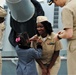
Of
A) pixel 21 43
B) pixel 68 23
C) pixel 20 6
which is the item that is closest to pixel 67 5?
pixel 68 23

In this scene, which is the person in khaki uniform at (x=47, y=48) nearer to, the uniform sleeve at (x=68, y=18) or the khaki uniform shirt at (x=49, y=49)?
the khaki uniform shirt at (x=49, y=49)

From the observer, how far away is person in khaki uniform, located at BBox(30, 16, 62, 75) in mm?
2395

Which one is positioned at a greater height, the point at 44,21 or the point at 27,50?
the point at 44,21

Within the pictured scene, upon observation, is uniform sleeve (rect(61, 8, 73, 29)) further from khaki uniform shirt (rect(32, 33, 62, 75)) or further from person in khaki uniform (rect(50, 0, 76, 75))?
khaki uniform shirt (rect(32, 33, 62, 75))

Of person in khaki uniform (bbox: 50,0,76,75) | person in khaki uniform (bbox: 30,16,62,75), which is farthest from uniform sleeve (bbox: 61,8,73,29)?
person in khaki uniform (bbox: 30,16,62,75)

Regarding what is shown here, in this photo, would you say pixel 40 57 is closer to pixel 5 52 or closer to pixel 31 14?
pixel 31 14

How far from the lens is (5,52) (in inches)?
135

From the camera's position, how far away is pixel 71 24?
6.26ft

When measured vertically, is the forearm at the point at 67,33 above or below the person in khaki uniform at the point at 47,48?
above

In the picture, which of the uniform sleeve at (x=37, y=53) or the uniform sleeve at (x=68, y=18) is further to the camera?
the uniform sleeve at (x=37, y=53)

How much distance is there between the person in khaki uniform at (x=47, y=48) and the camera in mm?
2395

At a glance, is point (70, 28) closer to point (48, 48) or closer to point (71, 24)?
point (71, 24)

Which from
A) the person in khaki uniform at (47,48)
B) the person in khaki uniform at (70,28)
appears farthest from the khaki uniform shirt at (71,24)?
the person in khaki uniform at (47,48)

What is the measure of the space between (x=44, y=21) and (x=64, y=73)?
45.5 inches
